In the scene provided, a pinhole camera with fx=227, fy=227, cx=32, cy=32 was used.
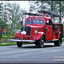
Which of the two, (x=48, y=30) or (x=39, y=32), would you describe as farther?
(x=48, y=30)

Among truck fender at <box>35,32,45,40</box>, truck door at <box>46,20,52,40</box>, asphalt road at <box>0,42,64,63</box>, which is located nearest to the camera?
asphalt road at <box>0,42,64,63</box>

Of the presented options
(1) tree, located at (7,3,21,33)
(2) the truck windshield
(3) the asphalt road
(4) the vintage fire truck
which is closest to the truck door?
(4) the vintage fire truck

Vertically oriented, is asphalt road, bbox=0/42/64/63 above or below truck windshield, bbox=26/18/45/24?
below

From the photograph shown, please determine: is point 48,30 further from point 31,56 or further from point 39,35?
point 31,56

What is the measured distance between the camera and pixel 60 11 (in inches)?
1657

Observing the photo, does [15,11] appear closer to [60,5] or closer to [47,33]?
[60,5]

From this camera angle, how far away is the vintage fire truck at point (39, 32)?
17.6 m

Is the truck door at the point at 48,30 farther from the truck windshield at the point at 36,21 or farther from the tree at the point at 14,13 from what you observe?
the tree at the point at 14,13

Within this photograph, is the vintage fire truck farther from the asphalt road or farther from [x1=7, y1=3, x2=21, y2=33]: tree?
[x1=7, y1=3, x2=21, y2=33]: tree

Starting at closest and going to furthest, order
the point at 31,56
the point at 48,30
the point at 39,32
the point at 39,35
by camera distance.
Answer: the point at 31,56 < the point at 39,35 < the point at 39,32 < the point at 48,30

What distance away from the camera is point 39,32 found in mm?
18047

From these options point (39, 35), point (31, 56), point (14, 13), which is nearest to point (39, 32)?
point (39, 35)

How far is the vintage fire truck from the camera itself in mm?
17561

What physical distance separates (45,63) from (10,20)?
54442 mm
